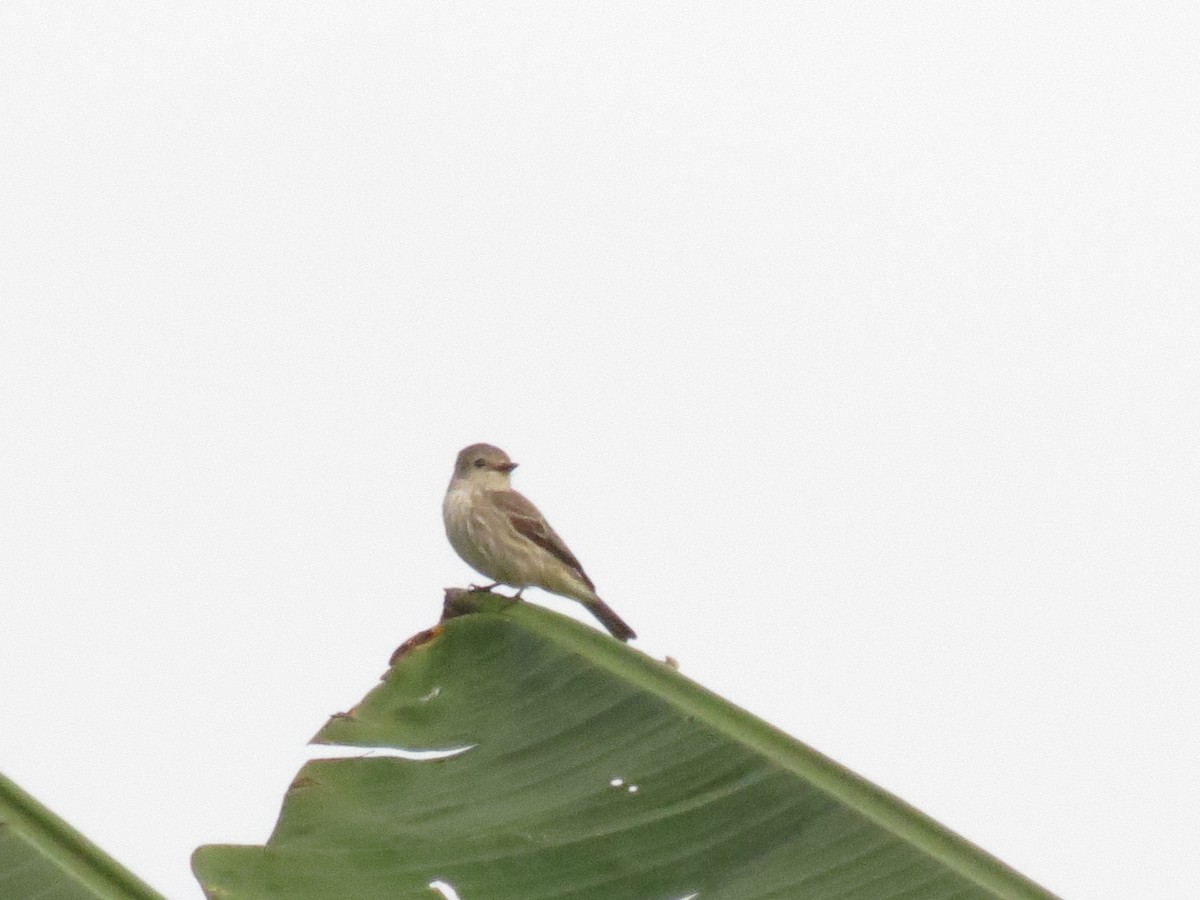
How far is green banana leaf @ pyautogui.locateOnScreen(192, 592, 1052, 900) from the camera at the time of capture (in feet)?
16.9

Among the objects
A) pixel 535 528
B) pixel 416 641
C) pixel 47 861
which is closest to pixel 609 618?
pixel 535 528

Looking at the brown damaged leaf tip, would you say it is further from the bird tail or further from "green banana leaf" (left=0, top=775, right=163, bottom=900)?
the bird tail

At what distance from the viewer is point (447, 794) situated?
5.76 meters

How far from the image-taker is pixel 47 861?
4711 millimetres

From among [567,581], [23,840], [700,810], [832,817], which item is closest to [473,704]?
[700,810]

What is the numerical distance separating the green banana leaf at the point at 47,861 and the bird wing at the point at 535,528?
5519mm

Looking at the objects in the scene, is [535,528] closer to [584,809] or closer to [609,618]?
[609,618]

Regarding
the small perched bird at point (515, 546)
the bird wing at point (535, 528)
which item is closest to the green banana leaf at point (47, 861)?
the small perched bird at point (515, 546)

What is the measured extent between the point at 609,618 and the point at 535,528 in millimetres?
607

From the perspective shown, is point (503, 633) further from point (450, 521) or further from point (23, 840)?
point (450, 521)

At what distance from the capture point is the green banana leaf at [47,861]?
4625 millimetres

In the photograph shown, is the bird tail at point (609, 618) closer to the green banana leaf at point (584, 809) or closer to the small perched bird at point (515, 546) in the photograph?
the small perched bird at point (515, 546)

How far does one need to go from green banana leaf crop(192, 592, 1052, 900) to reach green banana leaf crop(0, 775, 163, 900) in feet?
1.29

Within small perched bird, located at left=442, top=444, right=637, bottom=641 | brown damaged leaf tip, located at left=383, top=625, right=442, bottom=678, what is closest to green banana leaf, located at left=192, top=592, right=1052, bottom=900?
brown damaged leaf tip, located at left=383, top=625, right=442, bottom=678
